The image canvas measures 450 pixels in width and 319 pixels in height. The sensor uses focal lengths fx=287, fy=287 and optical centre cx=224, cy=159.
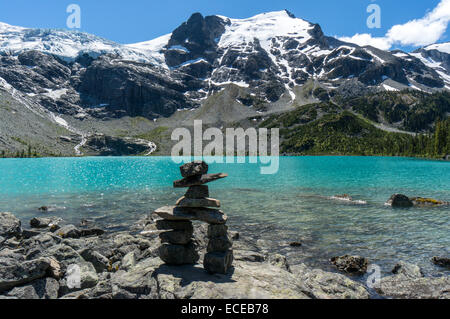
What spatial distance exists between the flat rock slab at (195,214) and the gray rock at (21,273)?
6124 millimetres

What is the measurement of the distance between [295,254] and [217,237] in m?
9.16

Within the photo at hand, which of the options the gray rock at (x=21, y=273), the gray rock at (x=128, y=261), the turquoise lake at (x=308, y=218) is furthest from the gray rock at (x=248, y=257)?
the gray rock at (x=21, y=273)

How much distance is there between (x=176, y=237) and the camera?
1625 cm

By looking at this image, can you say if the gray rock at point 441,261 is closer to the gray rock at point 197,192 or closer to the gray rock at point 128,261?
the gray rock at point 197,192

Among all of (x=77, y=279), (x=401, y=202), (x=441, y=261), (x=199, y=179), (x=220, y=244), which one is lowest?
(x=441, y=261)

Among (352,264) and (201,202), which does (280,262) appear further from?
(201,202)

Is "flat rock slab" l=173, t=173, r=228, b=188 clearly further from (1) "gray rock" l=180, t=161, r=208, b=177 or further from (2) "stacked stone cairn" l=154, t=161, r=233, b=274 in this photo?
(1) "gray rock" l=180, t=161, r=208, b=177

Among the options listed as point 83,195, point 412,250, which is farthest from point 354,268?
point 83,195

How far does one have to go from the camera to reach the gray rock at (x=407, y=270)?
17.4m

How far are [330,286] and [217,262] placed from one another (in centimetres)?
637

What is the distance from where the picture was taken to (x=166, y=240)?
16.4 meters

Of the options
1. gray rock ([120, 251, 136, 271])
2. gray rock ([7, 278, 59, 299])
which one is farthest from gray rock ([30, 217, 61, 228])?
gray rock ([7, 278, 59, 299])

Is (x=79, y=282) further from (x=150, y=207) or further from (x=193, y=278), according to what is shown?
(x=150, y=207)

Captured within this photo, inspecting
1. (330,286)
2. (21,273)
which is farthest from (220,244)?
(21,273)
